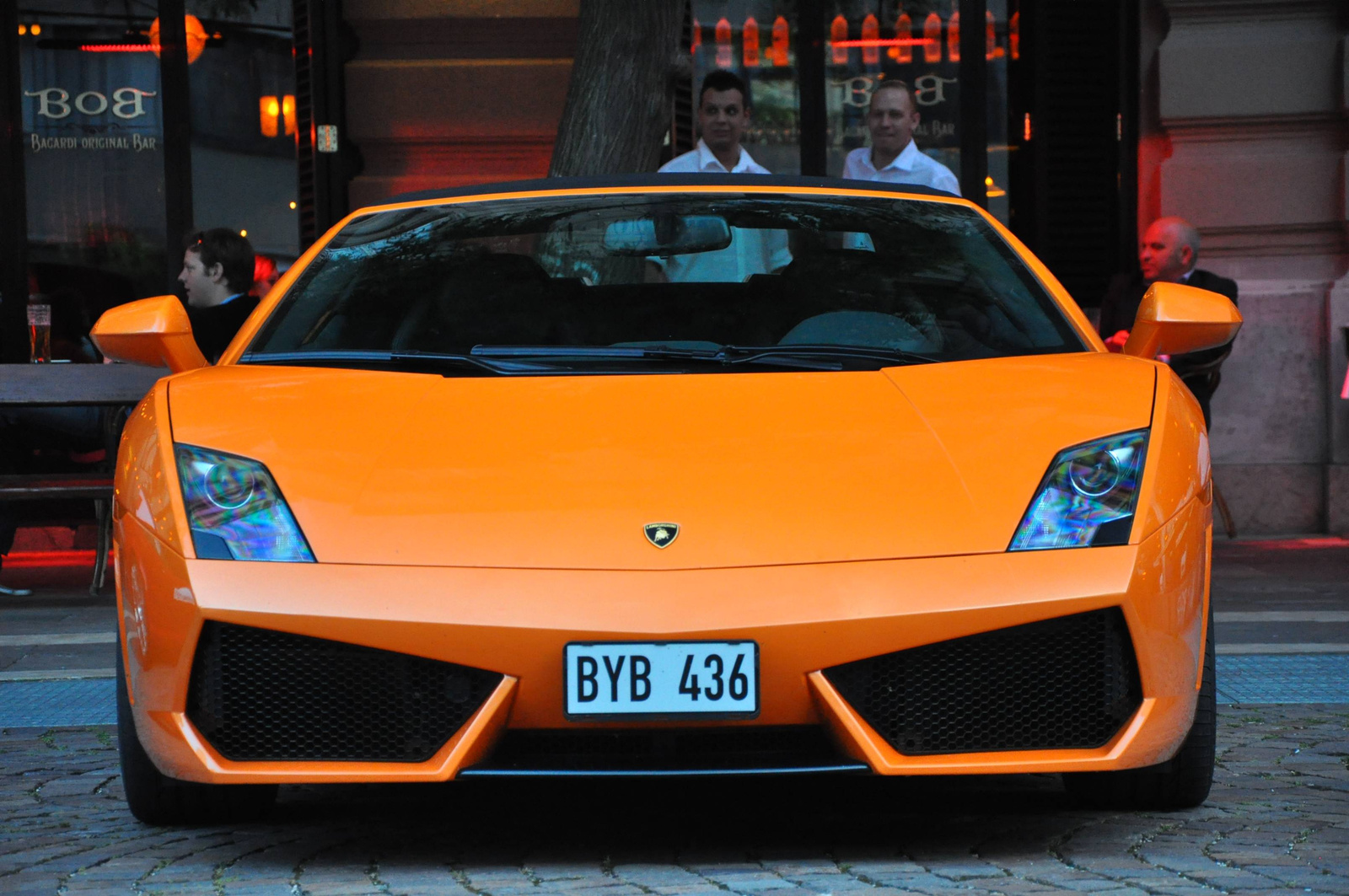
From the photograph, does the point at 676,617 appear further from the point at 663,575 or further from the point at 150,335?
the point at 150,335

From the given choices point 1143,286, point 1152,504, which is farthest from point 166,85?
point 1152,504

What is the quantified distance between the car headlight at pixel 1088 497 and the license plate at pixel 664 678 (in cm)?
50

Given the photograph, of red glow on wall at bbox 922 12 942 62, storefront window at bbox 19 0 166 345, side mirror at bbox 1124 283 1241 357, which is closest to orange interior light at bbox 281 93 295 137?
storefront window at bbox 19 0 166 345

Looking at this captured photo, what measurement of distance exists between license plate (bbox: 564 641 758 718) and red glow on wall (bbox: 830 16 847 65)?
843cm

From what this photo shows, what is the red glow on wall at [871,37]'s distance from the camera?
11.0 m

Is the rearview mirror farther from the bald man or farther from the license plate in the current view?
the bald man

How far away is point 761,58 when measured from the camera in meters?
11.0

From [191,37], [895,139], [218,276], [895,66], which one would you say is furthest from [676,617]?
[191,37]

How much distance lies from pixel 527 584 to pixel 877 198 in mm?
1791

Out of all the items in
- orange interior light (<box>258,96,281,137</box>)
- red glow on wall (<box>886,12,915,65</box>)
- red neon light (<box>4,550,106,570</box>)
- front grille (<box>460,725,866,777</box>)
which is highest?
red glow on wall (<box>886,12,915,65</box>)

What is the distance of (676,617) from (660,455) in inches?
15.1

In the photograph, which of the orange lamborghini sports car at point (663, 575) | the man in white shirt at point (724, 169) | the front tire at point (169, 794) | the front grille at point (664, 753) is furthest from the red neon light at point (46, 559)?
the front grille at point (664, 753)

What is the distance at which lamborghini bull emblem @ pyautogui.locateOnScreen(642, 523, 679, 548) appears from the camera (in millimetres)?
3125

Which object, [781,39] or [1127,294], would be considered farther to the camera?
[781,39]
